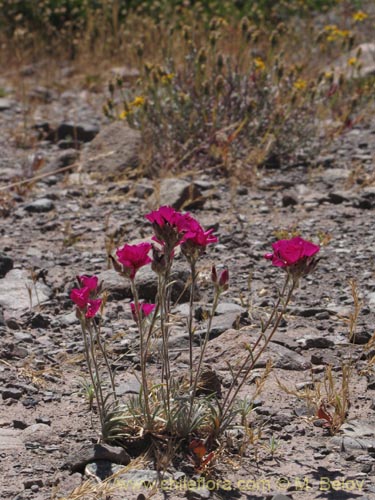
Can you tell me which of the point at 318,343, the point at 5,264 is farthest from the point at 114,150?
the point at 318,343

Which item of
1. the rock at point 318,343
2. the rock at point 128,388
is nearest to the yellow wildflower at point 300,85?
the rock at point 318,343

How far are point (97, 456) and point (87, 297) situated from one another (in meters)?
0.44

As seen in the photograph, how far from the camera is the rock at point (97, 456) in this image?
2381 mm

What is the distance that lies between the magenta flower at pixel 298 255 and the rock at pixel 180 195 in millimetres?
2591

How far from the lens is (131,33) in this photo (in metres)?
8.70

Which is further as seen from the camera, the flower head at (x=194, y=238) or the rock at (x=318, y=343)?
the rock at (x=318, y=343)

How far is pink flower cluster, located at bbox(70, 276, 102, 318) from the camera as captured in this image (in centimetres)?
235

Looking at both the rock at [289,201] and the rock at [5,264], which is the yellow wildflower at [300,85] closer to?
the rock at [289,201]

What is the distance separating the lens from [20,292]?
3.90 m

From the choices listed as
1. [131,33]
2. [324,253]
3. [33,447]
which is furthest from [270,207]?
[131,33]

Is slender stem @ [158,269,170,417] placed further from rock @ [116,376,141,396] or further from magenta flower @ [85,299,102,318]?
rock @ [116,376,141,396]

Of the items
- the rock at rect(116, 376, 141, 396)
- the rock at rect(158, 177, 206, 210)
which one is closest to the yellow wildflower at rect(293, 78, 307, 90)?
the rock at rect(158, 177, 206, 210)

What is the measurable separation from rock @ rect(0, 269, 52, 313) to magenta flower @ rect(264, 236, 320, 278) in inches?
62.1

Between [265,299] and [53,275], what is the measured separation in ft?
3.53
